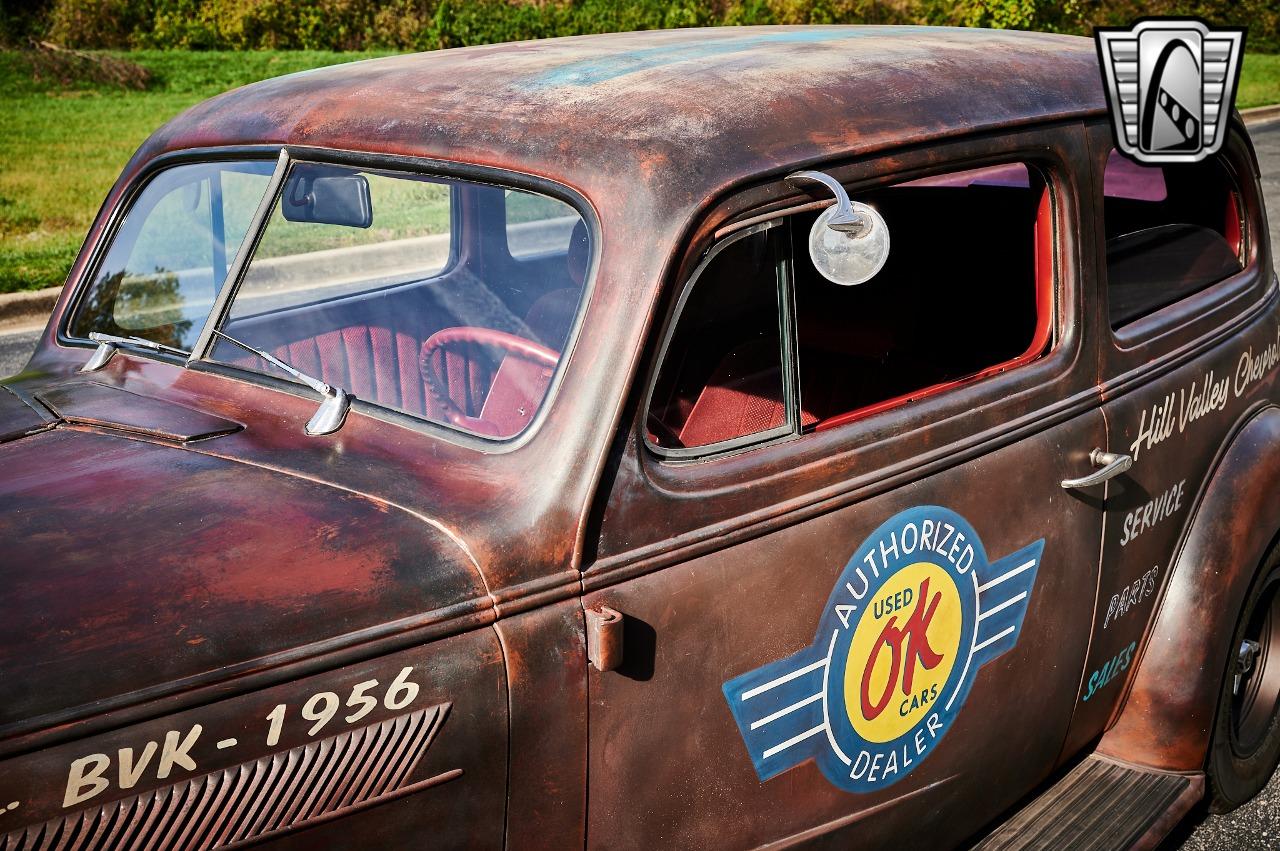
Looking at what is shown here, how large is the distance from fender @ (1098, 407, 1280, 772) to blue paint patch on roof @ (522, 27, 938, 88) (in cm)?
126

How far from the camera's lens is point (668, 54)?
231 cm

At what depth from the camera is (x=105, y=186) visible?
1159 centimetres

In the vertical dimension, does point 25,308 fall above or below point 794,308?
below

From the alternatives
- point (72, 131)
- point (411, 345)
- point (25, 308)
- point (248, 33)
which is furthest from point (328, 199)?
point (248, 33)

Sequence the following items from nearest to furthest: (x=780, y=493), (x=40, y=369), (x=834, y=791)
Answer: (x=780, y=493), (x=834, y=791), (x=40, y=369)

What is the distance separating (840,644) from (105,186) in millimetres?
11355

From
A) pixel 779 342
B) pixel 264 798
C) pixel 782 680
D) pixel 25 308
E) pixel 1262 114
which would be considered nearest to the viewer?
pixel 264 798

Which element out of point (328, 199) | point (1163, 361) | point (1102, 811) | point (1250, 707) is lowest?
point (1250, 707)

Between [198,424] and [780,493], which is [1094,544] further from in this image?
[198,424]

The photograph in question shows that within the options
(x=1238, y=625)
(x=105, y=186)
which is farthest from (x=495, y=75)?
(x=105, y=186)

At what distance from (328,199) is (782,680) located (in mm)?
1324

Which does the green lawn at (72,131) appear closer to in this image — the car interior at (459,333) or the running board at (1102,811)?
the car interior at (459,333)

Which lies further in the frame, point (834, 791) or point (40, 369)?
point (40, 369)

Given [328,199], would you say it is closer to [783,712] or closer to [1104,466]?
[783,712]
